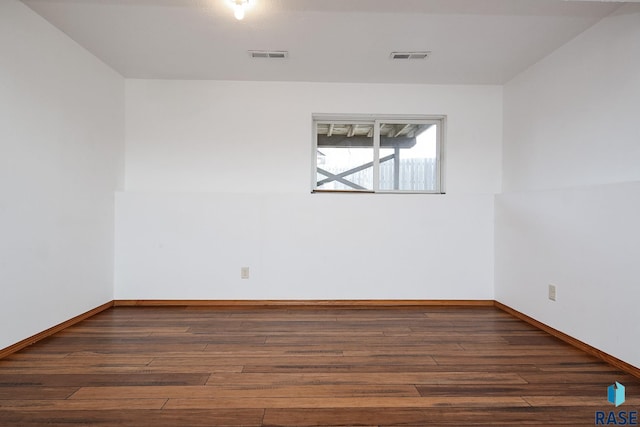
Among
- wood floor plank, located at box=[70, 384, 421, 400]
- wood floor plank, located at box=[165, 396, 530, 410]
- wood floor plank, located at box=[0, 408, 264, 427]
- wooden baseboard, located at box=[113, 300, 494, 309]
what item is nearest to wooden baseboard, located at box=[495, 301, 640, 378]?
wooden baseboard, located at box=[113, 300, 494, 309]

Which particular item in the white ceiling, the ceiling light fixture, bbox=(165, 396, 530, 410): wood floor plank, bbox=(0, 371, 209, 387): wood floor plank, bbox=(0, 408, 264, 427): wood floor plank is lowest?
bbox=(0, 408, 264, 427): wood floor plank

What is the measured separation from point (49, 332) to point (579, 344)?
3.97 metres

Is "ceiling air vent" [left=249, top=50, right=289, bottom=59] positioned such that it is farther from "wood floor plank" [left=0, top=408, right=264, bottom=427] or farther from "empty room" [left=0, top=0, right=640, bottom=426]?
"wood floor plank" [left=0, top=408, right=264, bottom=427]

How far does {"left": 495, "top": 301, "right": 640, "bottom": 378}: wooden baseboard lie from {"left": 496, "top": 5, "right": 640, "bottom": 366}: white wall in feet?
0.12

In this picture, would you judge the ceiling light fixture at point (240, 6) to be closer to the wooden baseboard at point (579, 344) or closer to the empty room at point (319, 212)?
the empty room at point (319, 212)

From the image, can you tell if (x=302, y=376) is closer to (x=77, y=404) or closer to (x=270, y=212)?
(x=77, y=404)

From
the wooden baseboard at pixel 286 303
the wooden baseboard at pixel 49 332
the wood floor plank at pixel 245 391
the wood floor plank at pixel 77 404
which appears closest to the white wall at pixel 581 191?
the wooden baseboard at pixel 286 303

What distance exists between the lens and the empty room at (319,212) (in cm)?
197

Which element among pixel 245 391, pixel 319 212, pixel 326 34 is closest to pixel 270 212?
pixel 319 212

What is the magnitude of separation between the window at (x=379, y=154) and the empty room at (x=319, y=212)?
0.02 meters

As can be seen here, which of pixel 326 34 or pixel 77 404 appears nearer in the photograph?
pixel 77 404

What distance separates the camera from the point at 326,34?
271cm

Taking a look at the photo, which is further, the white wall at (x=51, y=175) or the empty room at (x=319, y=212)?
the white wall at (x=51, y=175)

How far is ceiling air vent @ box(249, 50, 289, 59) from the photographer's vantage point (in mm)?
3025
